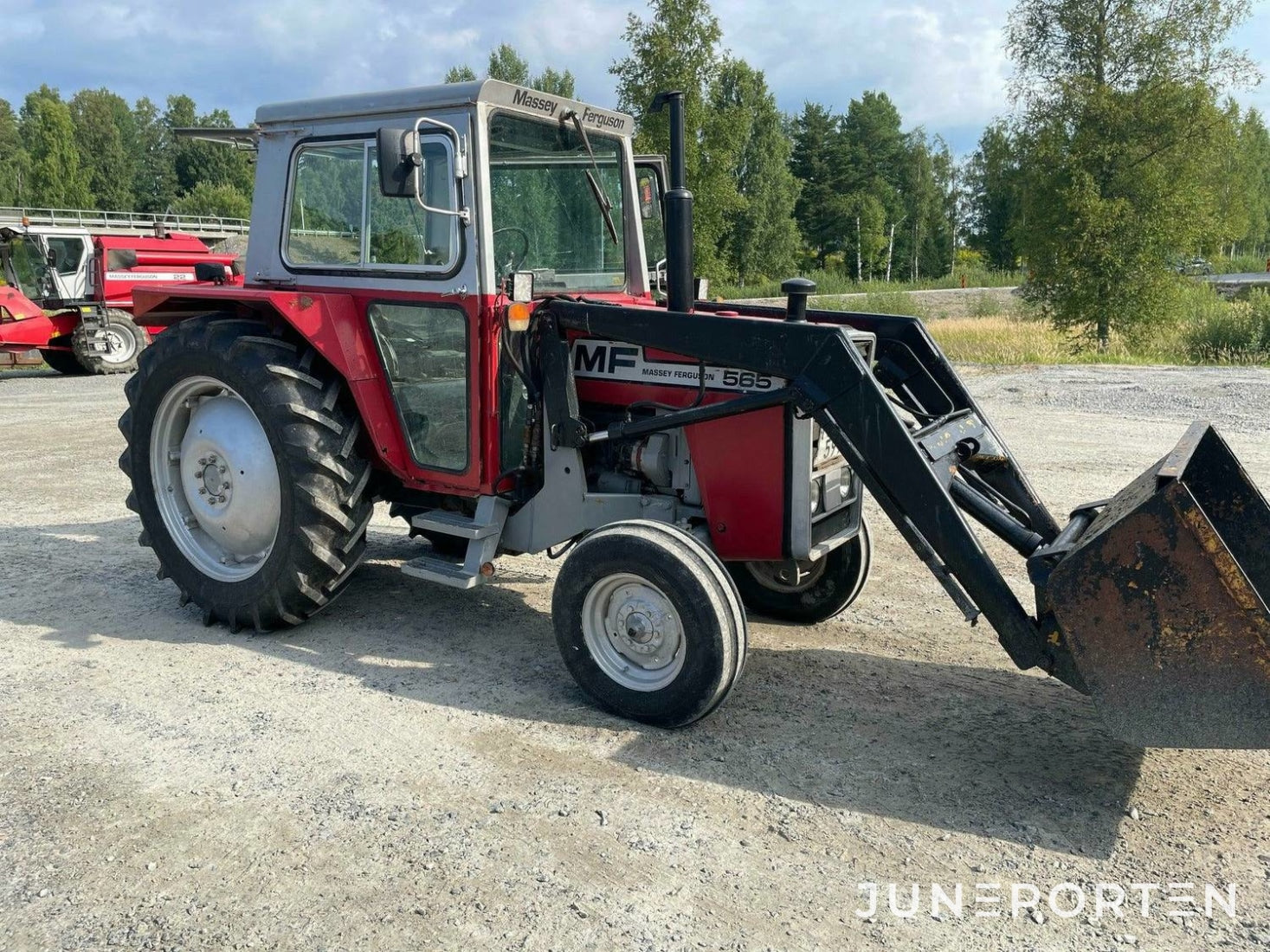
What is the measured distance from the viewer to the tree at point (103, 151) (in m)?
67.9

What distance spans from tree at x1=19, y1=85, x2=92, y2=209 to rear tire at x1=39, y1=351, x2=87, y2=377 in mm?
44975

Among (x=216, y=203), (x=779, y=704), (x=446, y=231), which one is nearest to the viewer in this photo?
(x=779, y=704)

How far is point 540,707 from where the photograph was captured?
3.94m

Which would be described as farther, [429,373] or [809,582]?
[809,582]

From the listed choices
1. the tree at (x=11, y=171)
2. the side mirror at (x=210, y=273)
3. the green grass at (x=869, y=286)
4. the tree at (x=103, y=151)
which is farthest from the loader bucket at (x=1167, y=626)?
the tree at (x=103, y=151)

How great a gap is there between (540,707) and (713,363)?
153cm

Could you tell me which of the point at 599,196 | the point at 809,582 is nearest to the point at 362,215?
the point at 599,196

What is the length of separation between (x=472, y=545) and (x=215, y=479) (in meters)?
1.42

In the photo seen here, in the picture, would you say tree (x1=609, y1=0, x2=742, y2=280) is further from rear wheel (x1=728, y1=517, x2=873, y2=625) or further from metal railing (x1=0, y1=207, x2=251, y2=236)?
metal railing (x1=0, y1=207, x2=251, y2=236)

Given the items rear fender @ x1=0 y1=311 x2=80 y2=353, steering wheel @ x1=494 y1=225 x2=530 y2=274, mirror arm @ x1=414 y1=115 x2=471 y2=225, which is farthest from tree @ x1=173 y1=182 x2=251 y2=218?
mirror arm @ x1=414 y1=115 x2=471 y2=225

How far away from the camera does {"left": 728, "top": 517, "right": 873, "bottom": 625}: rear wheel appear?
4.60m

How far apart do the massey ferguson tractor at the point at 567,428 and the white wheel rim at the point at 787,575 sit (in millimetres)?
17

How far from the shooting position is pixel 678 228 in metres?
4.06

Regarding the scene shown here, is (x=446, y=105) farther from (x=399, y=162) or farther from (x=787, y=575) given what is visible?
(x=787, y=575)
